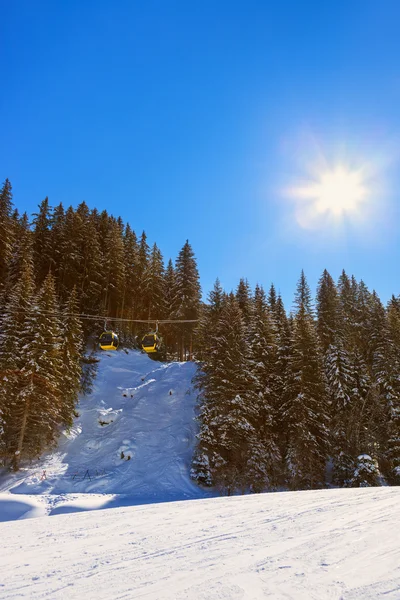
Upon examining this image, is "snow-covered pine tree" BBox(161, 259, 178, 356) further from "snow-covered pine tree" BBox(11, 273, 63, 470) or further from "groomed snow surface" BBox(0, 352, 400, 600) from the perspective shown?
"groomed snow surface" BBox(0, 352, 400, 600)

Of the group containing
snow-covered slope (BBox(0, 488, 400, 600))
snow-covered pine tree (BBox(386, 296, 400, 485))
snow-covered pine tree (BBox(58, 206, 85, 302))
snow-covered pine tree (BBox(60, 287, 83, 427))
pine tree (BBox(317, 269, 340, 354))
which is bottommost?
snow-covered slope (BBox(0, 488, 400, 600))

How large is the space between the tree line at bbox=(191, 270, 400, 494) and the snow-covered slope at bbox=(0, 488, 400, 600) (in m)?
17.2

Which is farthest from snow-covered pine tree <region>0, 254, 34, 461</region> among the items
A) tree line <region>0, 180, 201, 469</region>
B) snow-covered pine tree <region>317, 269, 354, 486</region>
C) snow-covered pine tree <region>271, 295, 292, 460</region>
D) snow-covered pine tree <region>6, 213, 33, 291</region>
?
snow-covered pine tree <region>317, 269, 354, 486</region>

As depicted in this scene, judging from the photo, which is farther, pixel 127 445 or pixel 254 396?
pixel 127 445

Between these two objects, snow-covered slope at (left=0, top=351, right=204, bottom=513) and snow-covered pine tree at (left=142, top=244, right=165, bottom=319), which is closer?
snow-covered slope at (left=0, top=351, right=204, bottom=513)

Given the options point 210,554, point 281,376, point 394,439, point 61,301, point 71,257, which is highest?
point 71,257

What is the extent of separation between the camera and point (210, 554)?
21.2 ft

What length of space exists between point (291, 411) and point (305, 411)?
107 centimetres

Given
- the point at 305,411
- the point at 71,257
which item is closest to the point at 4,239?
the point at 71,257

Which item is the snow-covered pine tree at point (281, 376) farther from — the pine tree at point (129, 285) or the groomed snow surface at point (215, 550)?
the pine tree at point (129, 285)

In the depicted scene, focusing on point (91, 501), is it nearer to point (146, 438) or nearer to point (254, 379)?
point (146, 438)

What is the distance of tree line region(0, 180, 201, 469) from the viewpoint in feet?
94.1

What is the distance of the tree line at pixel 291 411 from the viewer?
2617cm

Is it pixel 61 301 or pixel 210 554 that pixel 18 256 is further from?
pixel 210 554
